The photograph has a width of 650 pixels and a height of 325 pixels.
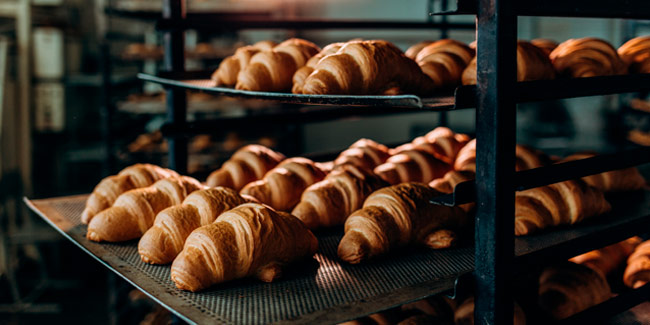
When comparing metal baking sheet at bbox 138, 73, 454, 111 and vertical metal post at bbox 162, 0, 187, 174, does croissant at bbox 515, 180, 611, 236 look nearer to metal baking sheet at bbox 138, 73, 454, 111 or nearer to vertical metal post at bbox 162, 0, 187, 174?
metal baking sheet at bbox 138, 73, 454, 111

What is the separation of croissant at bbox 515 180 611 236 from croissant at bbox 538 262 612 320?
0.20m

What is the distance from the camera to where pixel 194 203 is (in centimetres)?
143

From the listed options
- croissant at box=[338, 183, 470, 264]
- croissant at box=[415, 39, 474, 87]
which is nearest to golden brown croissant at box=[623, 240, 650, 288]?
croissant at box=[338, 183, 470, 264]

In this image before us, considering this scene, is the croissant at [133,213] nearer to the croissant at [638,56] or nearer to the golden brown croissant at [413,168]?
the golden brown croissant at [413,168]

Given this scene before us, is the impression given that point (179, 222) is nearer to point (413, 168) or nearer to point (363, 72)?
point (363, 72)

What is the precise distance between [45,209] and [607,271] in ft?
6.12

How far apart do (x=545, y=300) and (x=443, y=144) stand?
73cm

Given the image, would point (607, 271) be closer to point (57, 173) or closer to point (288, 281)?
point (288, 281)

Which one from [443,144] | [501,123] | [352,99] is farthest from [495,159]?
[443,144]

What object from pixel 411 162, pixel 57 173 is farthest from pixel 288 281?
pixel 57 173

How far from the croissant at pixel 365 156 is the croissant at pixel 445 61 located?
1.42 ft

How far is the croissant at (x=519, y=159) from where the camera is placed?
179 centimetres

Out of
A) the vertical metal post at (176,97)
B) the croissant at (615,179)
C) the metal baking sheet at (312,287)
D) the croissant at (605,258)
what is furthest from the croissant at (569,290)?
the vertical metal post at (176,97)

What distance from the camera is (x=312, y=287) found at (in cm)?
120
